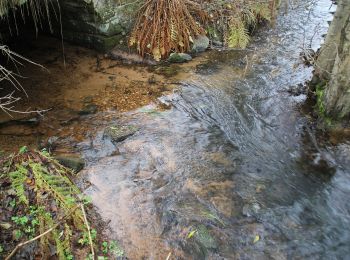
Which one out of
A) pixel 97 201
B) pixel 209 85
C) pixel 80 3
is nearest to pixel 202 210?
pixel 97 201

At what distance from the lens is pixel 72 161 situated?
417 cm

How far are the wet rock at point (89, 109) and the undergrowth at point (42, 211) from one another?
5.09 ft

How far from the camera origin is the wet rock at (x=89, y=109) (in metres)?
5.20

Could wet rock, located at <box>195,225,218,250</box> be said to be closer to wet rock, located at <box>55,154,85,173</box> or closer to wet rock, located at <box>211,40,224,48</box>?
wet rock, located at <box>55,154,85,173</box>

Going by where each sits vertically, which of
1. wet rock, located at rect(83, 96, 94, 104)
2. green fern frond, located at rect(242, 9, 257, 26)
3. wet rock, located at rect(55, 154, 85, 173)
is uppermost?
green fern frond, located at rect(242, 9, 257, 26)

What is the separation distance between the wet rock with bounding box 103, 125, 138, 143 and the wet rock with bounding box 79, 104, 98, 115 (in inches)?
21.0

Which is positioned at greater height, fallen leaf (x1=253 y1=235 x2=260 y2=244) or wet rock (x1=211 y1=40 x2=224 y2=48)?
wet rock (x1=211 y1=40 x2=224 y2=48)

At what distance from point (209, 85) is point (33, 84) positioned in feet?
10.1

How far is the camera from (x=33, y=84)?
593 centimetres

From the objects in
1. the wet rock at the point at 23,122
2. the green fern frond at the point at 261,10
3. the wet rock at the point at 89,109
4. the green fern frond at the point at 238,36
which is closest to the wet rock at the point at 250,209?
the wet rock at the point at 89,109

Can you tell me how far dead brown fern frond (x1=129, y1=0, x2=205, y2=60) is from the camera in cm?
663

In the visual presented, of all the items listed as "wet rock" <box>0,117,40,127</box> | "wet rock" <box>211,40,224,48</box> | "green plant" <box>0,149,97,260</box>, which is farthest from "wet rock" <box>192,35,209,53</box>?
"green plant" <box>0,149,97,260</box>

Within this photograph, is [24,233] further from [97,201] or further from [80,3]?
[80,3]

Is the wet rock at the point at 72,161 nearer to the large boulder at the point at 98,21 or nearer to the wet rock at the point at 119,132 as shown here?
the wet rock at the point at 119,132
